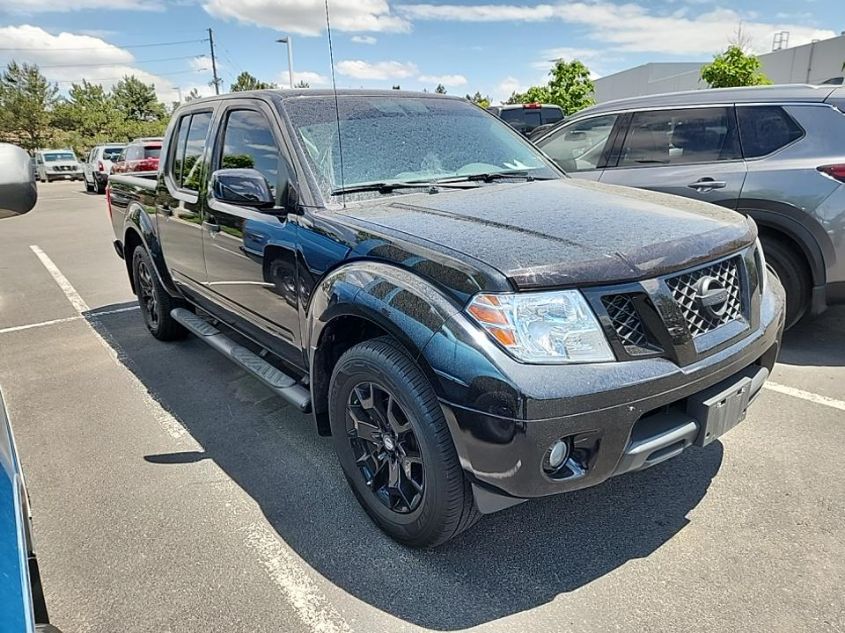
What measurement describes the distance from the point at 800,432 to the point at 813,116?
2.41 metres

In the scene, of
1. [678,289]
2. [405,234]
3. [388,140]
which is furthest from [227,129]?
[678,289]

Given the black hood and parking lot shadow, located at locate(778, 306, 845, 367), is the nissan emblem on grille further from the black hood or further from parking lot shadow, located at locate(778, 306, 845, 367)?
parking lot shadow, located at locate(778, 306, 845, 367)

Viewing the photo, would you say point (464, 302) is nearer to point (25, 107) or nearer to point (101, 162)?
point (101, 162)

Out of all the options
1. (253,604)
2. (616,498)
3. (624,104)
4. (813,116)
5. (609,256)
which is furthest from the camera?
(624,104)

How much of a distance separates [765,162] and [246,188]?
3.79m

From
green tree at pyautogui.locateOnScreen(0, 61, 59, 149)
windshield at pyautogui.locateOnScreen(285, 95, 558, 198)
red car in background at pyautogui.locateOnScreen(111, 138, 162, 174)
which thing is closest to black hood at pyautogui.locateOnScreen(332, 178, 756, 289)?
windshield at pyautogui.locateOnScreen(285, 95, 558, 198)

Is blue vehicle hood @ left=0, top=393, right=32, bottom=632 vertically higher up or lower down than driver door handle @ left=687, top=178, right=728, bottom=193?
lower down

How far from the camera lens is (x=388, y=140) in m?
3.16

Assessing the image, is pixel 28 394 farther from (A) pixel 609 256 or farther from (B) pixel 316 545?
(A) pixel 609 256

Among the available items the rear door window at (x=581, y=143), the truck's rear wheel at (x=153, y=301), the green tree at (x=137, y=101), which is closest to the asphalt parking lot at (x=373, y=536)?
the truck's rear wheel at (x=153, y=301)

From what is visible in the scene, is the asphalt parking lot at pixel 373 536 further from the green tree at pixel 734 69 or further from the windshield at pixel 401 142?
the green tree at pixel 734 69

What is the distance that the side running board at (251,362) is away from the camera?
118 inches

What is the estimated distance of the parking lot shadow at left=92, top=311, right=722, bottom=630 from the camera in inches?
89.6

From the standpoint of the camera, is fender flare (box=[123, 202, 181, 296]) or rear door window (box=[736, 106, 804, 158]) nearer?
rear door window (box=[736, 106, 804, 158])
